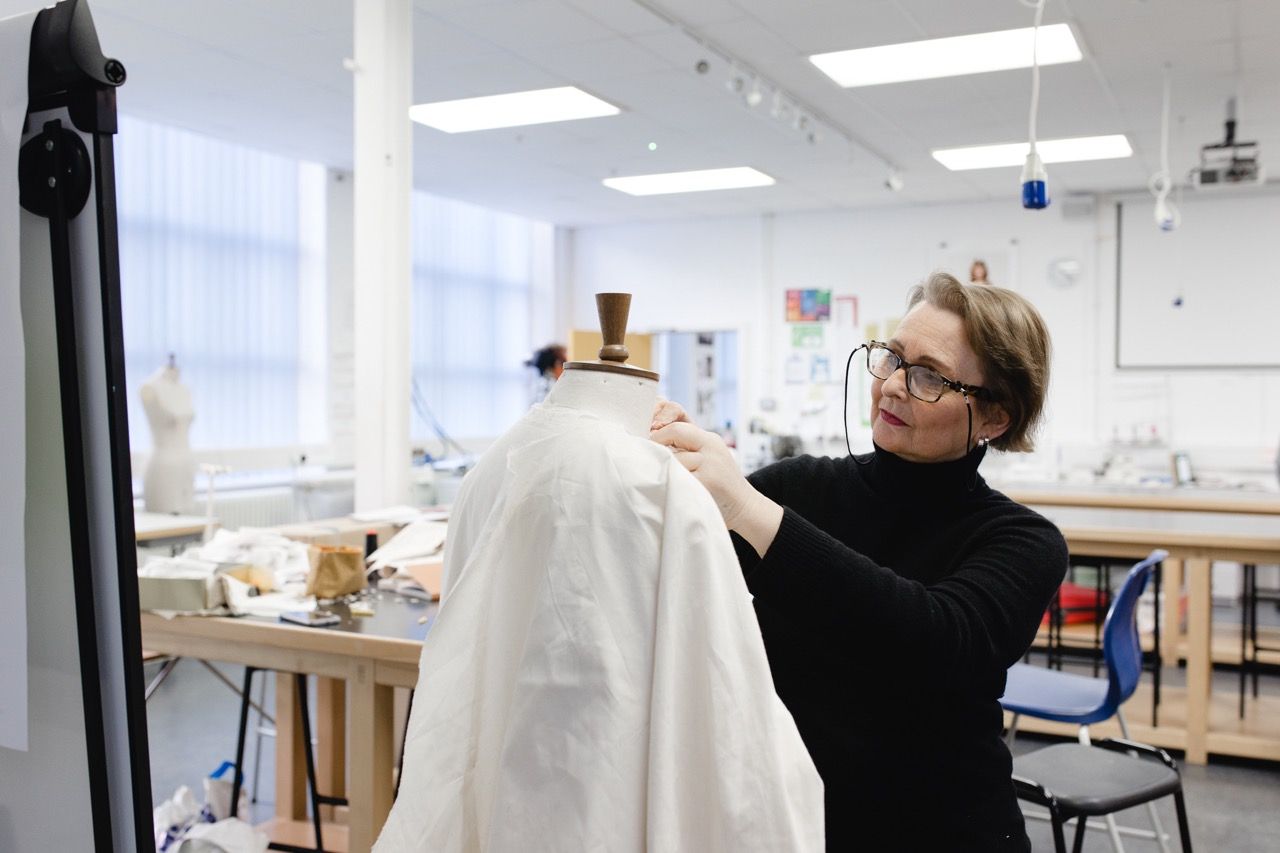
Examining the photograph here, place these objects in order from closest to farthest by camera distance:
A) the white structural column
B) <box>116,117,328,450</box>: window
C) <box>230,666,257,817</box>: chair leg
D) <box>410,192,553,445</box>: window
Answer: <box>230,666,257,817</box>: chair leg, the white structural column, <box>116,117,328,450</box>: window, <box>410,192,553,445</box>: window

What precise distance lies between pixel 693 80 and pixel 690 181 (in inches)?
110

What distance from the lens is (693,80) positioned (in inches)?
227

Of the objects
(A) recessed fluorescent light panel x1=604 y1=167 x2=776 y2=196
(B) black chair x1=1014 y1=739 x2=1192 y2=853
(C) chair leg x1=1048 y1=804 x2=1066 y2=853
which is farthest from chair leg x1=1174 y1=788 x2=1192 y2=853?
(A) recessed fluorescent light panel x1=604 y1=167 x2=776 y2=196

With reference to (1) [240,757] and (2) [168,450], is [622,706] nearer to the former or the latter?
(1) [240,757]

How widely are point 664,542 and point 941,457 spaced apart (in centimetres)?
65

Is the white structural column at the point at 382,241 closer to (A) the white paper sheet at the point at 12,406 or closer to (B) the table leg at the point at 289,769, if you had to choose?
(B) the table leg at the point at 289,769

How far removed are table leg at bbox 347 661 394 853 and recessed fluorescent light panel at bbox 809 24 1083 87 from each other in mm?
4023

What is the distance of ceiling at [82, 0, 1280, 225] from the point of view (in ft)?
15.6

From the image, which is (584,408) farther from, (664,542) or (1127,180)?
(1127,180)

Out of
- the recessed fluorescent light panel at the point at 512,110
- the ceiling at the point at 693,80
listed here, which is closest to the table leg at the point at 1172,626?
the ceiling at the point at 693,80

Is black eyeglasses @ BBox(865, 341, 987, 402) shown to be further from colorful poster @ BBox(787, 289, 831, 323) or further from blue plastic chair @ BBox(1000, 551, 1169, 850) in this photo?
colorful poster @ BBox(787, 289, 831, 323)

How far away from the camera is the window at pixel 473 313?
9203mm

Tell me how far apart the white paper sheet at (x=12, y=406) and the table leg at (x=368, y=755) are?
166 cm

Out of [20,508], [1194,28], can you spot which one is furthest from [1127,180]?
[20,508]
